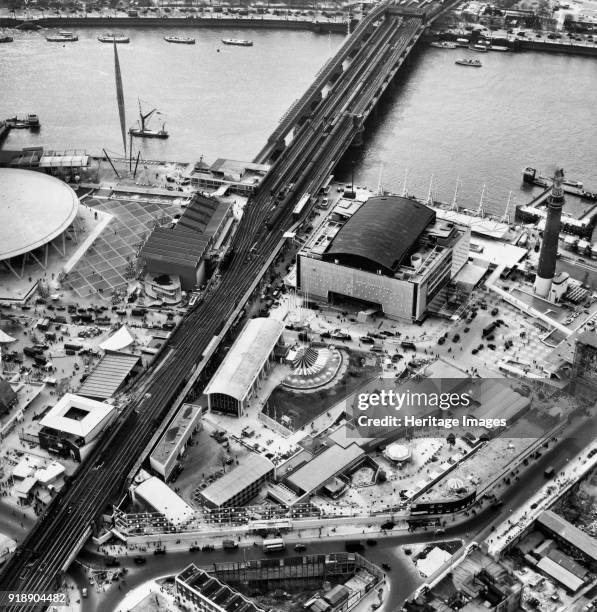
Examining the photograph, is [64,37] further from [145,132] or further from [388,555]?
[388,555]

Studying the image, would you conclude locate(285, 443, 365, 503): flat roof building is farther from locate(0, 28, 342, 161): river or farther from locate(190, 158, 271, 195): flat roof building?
locate(0, 28, 342, 161): river

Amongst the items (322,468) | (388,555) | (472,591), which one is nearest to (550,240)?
(322,468)

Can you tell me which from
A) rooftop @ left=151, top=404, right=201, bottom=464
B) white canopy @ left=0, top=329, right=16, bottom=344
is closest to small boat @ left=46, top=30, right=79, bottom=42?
white canopy @ left=0, top=329, right=16, bottom=344

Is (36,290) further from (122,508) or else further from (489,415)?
(489,415)

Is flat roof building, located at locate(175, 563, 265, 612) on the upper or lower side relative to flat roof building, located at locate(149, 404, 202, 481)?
lower

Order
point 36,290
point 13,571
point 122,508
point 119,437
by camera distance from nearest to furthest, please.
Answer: point 13,571 → point 122,508 → point 119,437 → point 36,290

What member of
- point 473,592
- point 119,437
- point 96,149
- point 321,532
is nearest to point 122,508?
point 119,437

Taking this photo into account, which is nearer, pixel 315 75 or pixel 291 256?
pixel 291 256
